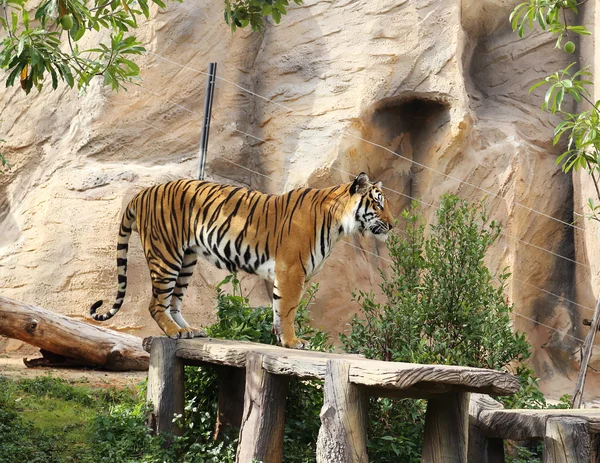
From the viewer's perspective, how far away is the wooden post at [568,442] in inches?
167

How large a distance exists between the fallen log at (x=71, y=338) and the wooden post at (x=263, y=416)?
411 cm

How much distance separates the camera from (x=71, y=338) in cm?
860

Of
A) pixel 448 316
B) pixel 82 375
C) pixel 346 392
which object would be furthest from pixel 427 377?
pixel 82 375

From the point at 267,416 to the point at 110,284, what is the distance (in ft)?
17.5

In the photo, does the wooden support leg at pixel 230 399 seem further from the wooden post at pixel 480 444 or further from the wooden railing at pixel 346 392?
the wooden post at pixel 480 444

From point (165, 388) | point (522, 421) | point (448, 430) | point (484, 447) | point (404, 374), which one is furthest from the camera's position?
point (165, 388)

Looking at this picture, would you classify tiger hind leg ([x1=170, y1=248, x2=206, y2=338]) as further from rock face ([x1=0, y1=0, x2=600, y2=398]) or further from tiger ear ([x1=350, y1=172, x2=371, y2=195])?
rock face ([x1=0, y1=0, x2=600, y2=398])

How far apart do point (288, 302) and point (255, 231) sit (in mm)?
696

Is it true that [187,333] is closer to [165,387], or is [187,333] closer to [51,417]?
[165,387]

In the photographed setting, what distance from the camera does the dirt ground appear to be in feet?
26.7

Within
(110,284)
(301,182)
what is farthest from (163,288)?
(301,182)

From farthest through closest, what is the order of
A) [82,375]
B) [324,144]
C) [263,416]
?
[324,144] < [82,375] < [263,416]

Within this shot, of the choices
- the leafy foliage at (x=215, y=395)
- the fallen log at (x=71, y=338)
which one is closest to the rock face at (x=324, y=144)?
the fallen log at (x=71, y=338)

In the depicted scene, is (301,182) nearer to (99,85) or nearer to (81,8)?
(99,85)
